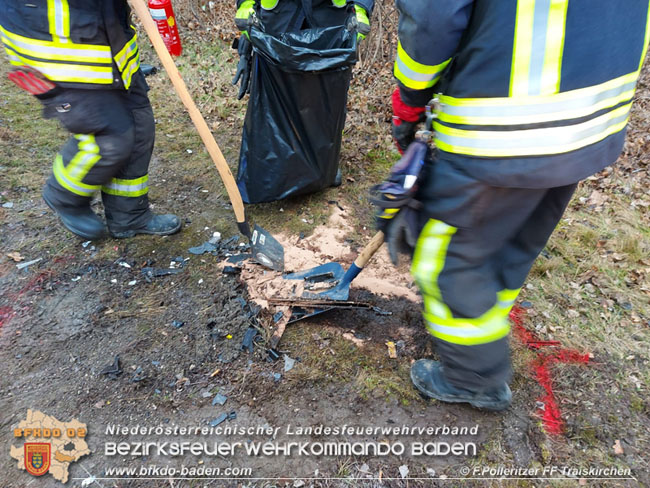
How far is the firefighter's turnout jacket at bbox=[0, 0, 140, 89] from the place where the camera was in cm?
192

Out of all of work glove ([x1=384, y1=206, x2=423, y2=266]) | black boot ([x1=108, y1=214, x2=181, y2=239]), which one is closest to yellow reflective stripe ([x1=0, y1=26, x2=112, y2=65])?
black boot ([x1=108, y1=214, x2=181, y2=239])

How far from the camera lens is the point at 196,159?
3.72m

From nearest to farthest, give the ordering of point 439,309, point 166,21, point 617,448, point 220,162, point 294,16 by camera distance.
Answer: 1. point 439,309
2. point 617,448
3. point 220,162
4. point 294,16
5. point 166,21

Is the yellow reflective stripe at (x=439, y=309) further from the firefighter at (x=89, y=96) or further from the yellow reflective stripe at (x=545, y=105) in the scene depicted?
the firefighter at (x=89, y=96)

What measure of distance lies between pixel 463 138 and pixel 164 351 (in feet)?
5.66

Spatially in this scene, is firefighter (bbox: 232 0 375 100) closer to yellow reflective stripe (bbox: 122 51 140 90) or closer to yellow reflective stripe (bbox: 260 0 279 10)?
yellow reflective stripe (bbox: 260 0 279 10)

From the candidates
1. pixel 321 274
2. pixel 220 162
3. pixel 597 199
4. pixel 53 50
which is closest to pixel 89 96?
pixel 53 50

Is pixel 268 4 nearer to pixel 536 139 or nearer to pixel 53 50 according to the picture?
pixel 53 50

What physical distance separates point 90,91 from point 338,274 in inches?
66.8

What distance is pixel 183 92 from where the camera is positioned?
6.88 feet

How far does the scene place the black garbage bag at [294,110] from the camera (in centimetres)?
248

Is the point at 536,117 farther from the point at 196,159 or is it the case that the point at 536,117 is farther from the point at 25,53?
the point at 196,159

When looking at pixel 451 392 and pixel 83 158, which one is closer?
pixel 451 392

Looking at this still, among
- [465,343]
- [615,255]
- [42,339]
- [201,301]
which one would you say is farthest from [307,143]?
[615,255]
